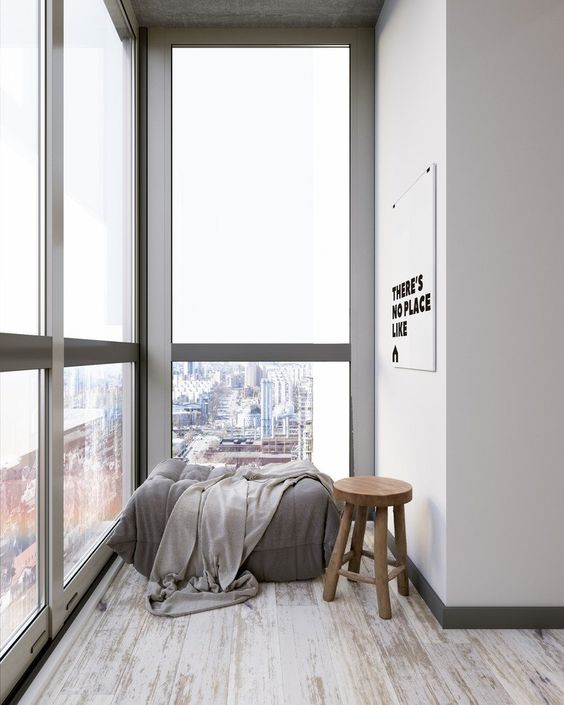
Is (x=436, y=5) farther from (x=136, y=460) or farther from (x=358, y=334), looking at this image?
(x=136, y=460)

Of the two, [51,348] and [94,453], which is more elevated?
[51,348]

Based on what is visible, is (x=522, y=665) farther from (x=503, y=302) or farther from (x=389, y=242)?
(x=389, y=242)

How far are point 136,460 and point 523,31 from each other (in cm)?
301

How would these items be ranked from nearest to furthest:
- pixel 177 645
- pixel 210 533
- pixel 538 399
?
1. pixel 177 645
2. pixel 538 399
3. pixel 210 533

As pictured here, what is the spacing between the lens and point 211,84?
11.8 feet

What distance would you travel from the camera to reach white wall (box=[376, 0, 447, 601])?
7.45 feet

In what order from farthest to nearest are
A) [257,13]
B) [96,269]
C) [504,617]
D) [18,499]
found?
[257,13] < [96,269] < [504,617] < [18,499]

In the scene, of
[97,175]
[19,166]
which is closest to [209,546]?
[19,166]

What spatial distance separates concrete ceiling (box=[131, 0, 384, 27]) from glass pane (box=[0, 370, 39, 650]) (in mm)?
2529

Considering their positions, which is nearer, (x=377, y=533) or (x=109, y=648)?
(x=109, y=648)

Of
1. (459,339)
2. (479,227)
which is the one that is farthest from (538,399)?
(479,227)

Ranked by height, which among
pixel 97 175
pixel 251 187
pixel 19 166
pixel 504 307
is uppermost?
pixel 251 187

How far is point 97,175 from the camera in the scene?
9.04ft

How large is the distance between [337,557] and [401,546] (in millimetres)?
292
